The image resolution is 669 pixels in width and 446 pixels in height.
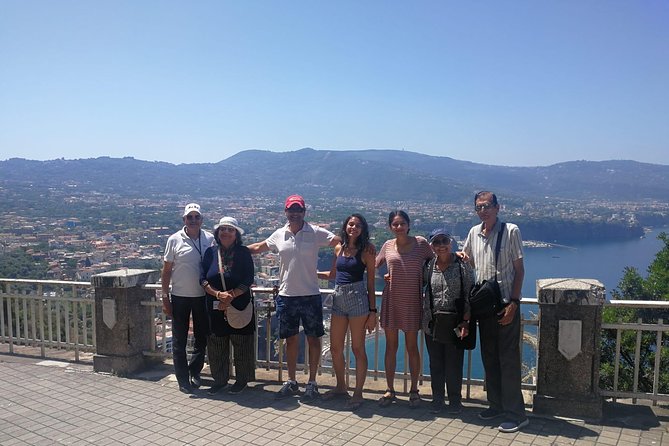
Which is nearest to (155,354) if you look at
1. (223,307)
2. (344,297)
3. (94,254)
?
(223,307)

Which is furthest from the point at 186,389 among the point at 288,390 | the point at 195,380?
the point at 288,390

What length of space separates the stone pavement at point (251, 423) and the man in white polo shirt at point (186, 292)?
0.87 feet

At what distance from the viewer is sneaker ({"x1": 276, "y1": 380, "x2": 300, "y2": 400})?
16.0ft

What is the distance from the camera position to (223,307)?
16.0 ft

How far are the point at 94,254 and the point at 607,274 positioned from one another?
42309mm

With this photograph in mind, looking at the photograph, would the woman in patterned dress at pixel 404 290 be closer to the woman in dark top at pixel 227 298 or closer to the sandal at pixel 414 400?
the sandal at pixel 414 400

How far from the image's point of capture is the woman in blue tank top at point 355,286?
14.8 ft

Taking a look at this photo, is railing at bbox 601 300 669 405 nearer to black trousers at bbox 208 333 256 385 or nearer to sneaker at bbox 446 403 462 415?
sneaker at bbox 446 403 462 415

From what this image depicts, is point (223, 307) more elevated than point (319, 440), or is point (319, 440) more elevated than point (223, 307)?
point (223, 307)

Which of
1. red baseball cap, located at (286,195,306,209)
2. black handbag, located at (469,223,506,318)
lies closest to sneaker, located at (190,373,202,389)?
red baseball cap, located at (286,195,306,209)

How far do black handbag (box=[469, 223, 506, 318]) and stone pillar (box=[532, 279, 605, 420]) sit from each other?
478mm

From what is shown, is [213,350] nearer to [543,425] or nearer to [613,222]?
[543,425]

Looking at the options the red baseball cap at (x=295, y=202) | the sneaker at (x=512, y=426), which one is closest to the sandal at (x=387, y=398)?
the sneaker at (x=512, y=426)

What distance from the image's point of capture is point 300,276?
4707mm
